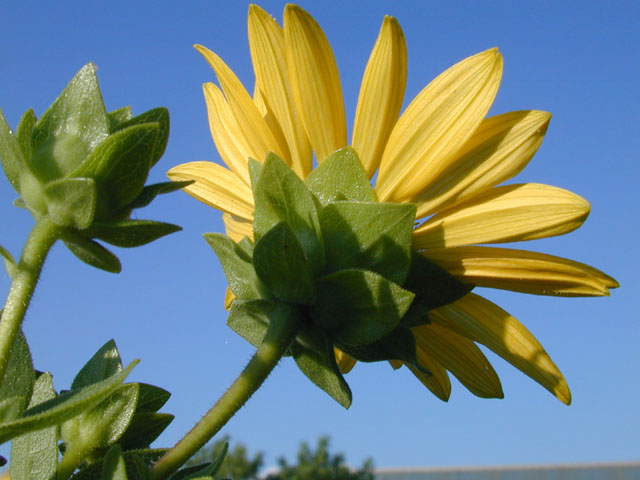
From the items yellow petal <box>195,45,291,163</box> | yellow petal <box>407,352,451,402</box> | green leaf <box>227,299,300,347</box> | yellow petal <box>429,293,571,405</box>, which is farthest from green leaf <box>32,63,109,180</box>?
yellow petal <box>407,352,451,402</box>

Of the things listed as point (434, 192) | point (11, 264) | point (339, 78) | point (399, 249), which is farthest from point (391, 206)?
point (11, 264)

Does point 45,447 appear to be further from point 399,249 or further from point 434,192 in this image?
point 434,192

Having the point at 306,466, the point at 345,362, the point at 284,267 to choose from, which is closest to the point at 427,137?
the point at 284,267

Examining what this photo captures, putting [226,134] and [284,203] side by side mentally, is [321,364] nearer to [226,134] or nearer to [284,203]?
[284,203]

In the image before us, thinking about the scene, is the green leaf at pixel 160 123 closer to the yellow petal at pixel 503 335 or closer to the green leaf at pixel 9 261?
the green leaf at pixel 9 261

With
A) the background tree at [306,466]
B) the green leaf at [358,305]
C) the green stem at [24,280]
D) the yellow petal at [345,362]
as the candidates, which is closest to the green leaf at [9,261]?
the green stem at [24,280]

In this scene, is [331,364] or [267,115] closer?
[331,364]
